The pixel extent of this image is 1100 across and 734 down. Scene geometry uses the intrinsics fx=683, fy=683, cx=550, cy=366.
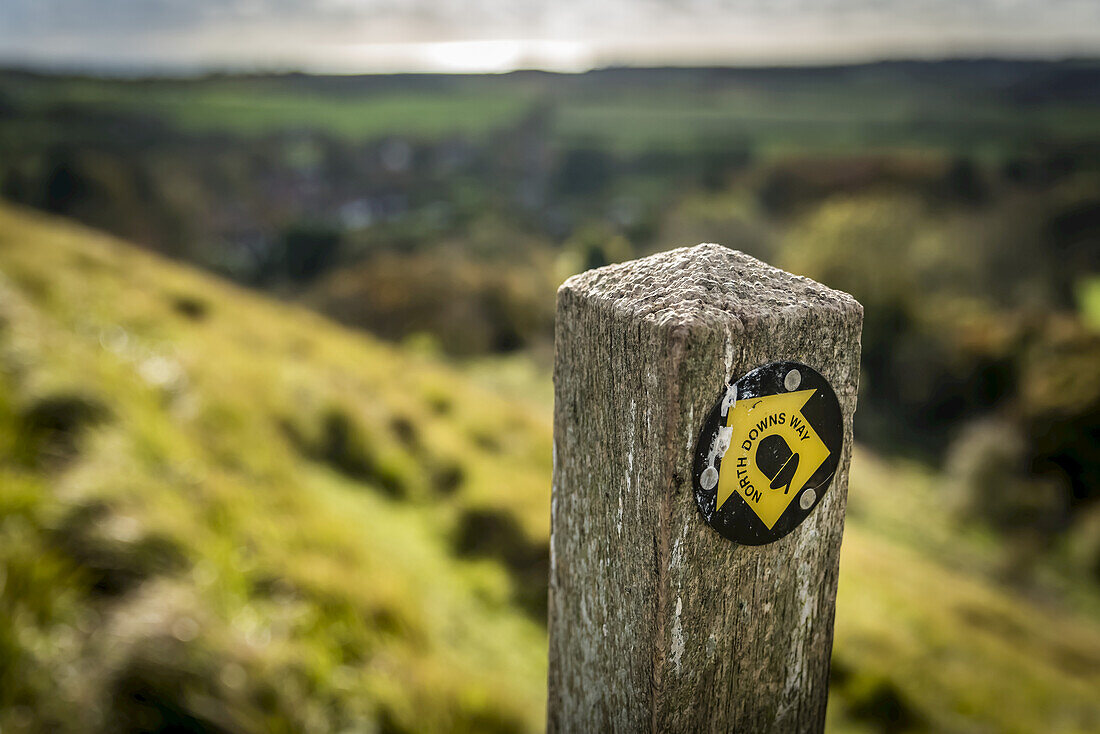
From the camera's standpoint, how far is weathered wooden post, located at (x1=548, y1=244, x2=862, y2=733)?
0.95 m

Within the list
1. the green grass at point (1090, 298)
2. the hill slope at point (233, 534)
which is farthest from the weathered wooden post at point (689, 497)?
the green grass at point (1090, 298)

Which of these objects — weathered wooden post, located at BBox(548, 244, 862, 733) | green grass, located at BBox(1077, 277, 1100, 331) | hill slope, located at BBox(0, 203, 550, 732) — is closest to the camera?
weathered wooden post, located at BBox(548, 244, 862, 733)

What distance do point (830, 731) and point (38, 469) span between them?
4628 millimetres

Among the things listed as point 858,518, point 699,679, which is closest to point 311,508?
point 699,679

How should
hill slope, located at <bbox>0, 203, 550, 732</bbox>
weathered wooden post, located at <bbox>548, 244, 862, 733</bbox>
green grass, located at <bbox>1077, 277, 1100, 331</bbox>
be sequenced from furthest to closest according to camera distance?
green grass, located at <bbox>1077, 277, 1100, 331</bbox> → hill slope, located at <bbox>0, 203, 550, 732</bbox> → weathered wooden post, located at <bbox>548, 244, 862, 733</bbox>

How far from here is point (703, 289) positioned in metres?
0.99

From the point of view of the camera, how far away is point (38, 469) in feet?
11.9

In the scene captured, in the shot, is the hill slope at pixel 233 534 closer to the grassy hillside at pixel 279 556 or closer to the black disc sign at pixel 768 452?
the grassy hillside at pixel 279 556

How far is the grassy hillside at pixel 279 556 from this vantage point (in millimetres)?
2740

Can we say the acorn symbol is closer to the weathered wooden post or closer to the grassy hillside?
the weathered wooden post

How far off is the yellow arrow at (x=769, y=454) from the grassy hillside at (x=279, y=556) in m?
2.39

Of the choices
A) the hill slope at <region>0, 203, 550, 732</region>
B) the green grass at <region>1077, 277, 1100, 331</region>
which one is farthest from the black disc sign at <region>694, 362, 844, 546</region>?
the green grass at <region>1077, 277, 1100, 331</region>

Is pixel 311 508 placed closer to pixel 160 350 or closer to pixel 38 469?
pixel 38 469

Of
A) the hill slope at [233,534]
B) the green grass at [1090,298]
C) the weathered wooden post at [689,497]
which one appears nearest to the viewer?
the weathered wooden post at [689,497]
